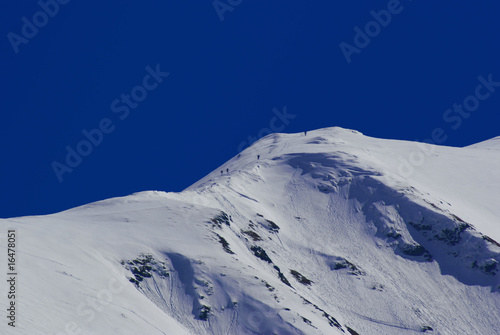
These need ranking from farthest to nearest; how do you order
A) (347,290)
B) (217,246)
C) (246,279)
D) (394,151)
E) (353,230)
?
(394,151), (353,230), (347,290), (217,246), (246,279)

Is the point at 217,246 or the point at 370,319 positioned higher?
the point at 217,246

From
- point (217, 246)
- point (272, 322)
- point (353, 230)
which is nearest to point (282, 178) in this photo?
point (353, 230)

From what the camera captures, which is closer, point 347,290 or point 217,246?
point 217,246

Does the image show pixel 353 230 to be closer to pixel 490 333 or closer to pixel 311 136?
pixel 490 333

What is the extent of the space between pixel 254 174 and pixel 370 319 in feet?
120

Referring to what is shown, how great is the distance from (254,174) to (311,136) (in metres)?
29.7

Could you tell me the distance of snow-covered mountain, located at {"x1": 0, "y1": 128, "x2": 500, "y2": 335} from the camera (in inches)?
2586

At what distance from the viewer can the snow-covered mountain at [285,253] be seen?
65.7 meters

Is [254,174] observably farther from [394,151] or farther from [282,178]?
[394,151]

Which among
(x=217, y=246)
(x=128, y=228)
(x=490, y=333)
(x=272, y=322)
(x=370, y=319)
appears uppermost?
(x=128, y=228)

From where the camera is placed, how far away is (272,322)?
228 ft

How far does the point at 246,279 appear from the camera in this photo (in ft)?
244

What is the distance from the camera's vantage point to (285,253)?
89.8 metres

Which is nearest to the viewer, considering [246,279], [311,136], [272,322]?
[272,322]
